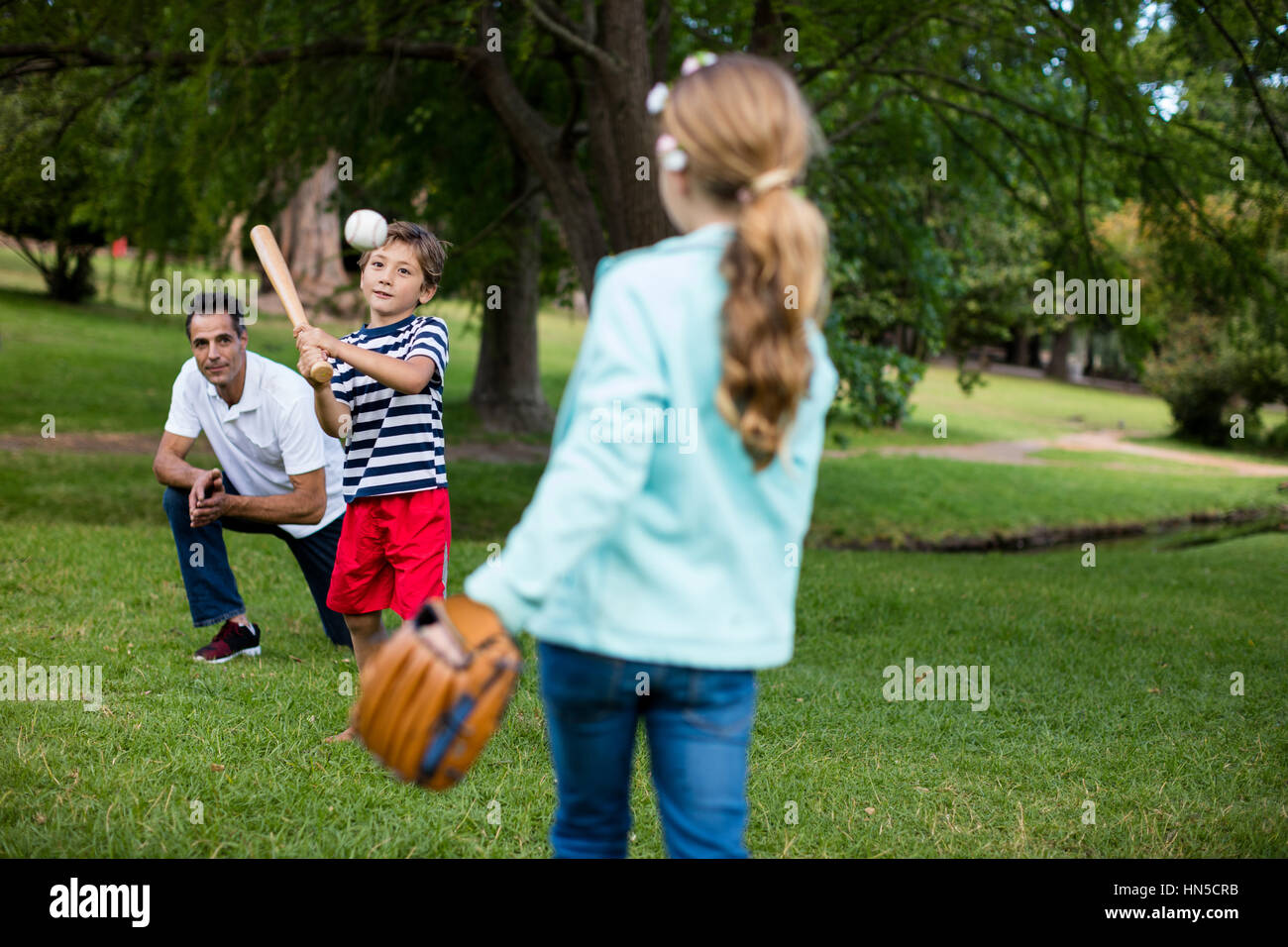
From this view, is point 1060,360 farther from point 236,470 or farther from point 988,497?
point 236,470

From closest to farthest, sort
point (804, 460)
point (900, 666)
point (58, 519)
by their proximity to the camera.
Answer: point (804, 460)
point (900, 666)
point (58, 519)

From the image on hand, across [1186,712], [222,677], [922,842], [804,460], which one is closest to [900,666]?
[1186,712]

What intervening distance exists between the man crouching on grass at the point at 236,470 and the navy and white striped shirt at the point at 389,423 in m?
0.84

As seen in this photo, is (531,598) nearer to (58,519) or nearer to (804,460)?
(804,460)

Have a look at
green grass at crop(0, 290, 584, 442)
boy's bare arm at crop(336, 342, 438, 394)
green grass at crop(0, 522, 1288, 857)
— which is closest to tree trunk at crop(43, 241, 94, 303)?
green grass at crop(0, 290, 584, 442)

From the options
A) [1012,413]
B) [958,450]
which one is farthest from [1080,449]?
[1012,413]

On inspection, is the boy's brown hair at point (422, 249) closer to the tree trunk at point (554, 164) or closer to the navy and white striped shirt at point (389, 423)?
the navy and white striped shirt at point (389, 423)

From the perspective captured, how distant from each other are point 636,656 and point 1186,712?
404 cm

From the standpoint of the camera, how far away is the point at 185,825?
328cm

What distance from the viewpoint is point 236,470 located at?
5.05 m

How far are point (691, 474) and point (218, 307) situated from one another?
344cm

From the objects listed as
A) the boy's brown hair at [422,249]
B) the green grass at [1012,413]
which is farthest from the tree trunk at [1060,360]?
the boy's brown hair at [422,249]

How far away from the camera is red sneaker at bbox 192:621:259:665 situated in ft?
16.6

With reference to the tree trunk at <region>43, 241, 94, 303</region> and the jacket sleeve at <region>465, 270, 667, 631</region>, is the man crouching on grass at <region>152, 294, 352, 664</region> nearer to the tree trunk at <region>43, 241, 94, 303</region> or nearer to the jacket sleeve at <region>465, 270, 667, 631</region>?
the jacket sleeve at <region>465, 270, 667, 631</region>
